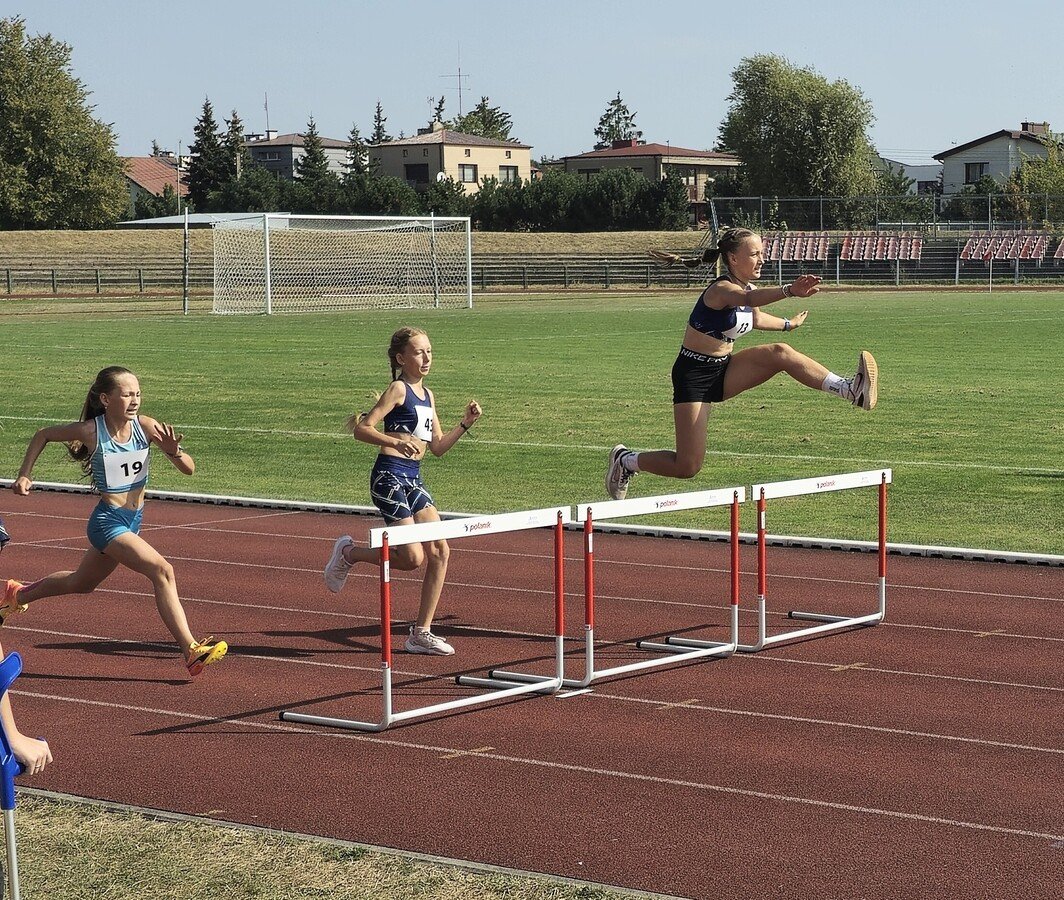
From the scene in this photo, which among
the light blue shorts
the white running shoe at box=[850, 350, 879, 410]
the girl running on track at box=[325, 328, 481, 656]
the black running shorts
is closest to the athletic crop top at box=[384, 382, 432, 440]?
the girl running on track at box=[325, 328, 481, 656]

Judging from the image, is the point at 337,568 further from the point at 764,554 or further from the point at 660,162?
the point at 660,162

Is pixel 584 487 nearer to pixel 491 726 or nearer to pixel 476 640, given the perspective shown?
pixel 476 640

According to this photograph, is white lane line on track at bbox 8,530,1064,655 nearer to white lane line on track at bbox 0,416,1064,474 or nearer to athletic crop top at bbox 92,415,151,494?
athletic crop top at bbox 92,415,151,494

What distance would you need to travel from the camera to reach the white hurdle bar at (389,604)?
729 centimetres

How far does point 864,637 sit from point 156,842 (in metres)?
4.84

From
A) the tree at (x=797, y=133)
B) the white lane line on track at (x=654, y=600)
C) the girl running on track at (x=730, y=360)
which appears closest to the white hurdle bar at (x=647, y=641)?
the white lane line on track at (x=654, y=600)

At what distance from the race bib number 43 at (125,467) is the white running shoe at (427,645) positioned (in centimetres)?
174

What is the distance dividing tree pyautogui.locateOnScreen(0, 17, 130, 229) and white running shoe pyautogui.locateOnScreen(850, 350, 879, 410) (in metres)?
82.2

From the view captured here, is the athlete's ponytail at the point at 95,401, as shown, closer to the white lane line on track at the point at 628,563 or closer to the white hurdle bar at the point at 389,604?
the white hurdle bar at the point at 389,604

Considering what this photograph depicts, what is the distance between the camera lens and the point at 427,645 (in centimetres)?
907

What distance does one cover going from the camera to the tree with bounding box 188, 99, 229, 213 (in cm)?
12162

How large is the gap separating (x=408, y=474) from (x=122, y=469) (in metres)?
1.53

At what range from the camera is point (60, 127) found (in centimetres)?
8825

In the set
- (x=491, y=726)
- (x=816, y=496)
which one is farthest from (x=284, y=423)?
(x=491, y=726)
